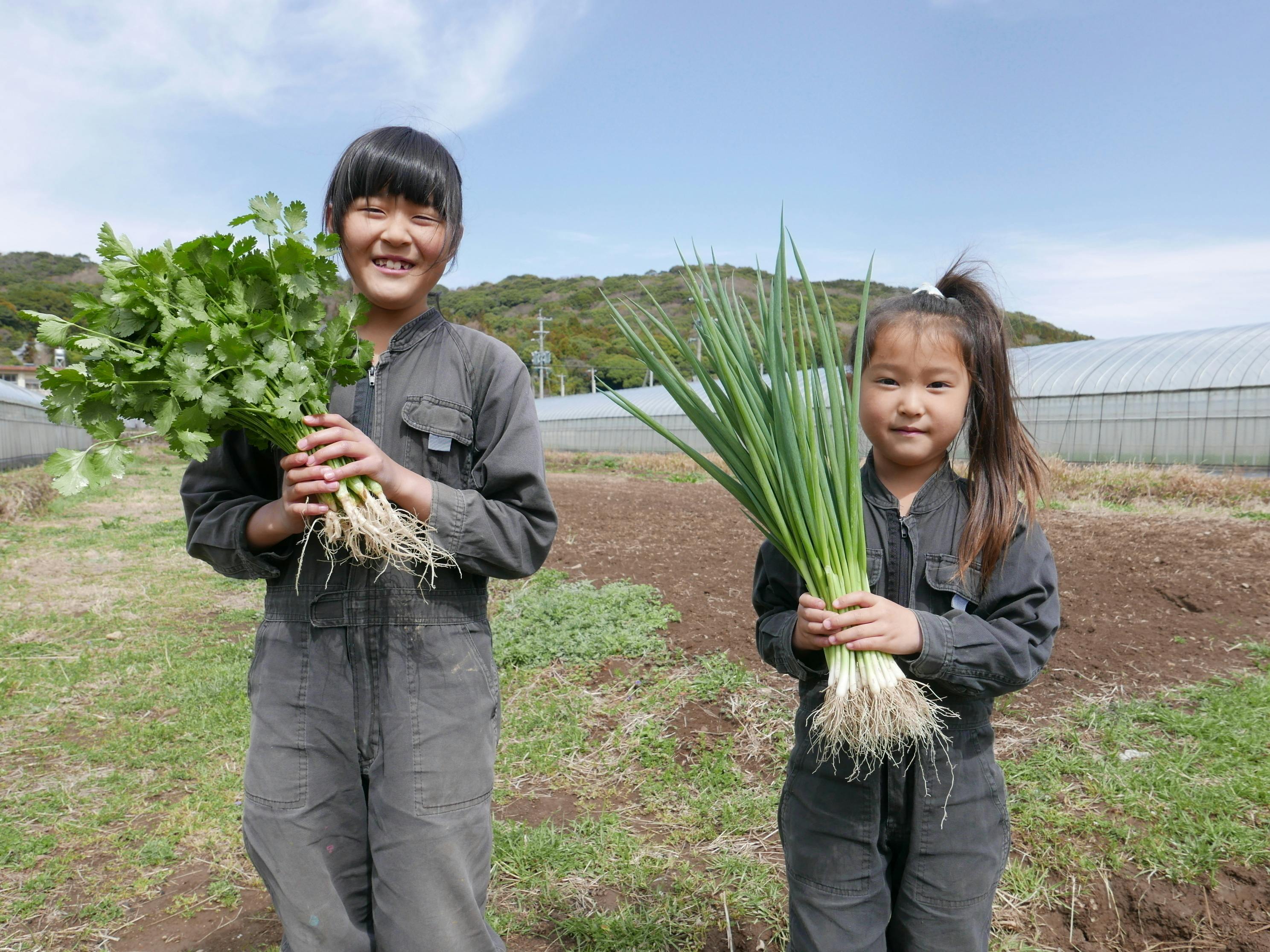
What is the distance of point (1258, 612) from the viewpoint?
475 cm

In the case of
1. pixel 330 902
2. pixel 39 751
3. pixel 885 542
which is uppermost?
pixel 885 542

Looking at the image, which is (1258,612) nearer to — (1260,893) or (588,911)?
(1260,893)

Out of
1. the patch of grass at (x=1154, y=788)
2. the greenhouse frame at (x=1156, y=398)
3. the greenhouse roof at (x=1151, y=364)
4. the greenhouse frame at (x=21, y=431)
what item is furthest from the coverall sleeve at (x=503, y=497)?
the greenhouse frame at (x=21, y=431)

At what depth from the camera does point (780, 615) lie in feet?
5.39

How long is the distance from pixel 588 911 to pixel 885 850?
1.09 metres

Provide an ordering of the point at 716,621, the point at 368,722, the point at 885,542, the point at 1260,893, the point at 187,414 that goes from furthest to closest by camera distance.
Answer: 1. the point at 716,621
2. the point at 1260,893
3. the point at 885,542
4. the point at 368,722
5. the point at 187,414

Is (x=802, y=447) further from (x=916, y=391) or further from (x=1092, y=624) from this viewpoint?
(x=1092, y=624)

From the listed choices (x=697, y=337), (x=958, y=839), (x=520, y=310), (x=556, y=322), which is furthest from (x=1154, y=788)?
(x=520, y=310)

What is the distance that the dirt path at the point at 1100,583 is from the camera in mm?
4070

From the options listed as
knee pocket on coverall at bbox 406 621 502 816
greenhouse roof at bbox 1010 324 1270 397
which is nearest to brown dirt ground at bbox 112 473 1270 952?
knee pocket on coverall at bbox 406 621 502 816

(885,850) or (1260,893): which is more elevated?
(885,850)

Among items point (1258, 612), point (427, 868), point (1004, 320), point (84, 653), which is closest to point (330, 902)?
point (427, 868)

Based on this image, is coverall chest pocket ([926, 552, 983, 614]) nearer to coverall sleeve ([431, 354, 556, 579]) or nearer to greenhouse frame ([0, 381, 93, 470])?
coverall sleeve ([431, 354, 556, 579])

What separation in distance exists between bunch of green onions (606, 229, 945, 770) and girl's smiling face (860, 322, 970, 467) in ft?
0.23
